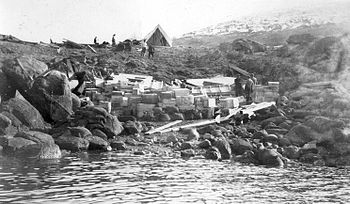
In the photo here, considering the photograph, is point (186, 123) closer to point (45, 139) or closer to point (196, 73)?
point (45, 139)

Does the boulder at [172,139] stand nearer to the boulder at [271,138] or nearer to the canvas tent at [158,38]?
the boulder at [271,138]

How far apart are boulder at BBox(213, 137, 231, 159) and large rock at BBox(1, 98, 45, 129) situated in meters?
6.08

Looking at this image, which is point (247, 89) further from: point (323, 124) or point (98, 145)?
point (98, 145)

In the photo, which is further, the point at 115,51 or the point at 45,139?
the point at 115,51

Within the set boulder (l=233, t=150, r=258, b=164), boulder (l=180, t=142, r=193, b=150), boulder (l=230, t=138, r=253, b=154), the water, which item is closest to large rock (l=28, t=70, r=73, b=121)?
the water

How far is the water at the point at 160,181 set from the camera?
8.79 m

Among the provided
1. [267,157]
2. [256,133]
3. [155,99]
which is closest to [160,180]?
[267,157]

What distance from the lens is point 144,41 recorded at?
116 ft

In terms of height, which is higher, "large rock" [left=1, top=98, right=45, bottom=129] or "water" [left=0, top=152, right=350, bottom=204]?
"large rock" [left=1, top=98, right=45, bottom=129]

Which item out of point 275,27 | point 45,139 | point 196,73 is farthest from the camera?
point 275,27

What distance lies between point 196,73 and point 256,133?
1327 cm

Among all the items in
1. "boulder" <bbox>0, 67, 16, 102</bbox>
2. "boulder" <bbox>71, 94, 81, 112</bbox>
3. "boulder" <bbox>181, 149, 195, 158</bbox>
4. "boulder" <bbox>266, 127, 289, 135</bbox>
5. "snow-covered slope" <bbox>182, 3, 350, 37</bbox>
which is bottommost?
"boulder" <bbox>181, 149, 195, 158</bbox>

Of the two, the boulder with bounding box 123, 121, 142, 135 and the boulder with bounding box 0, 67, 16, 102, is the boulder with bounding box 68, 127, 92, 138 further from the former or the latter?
the boulder with bounding box 0, 67, 16, 102

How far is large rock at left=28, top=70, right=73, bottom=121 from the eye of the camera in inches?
688
